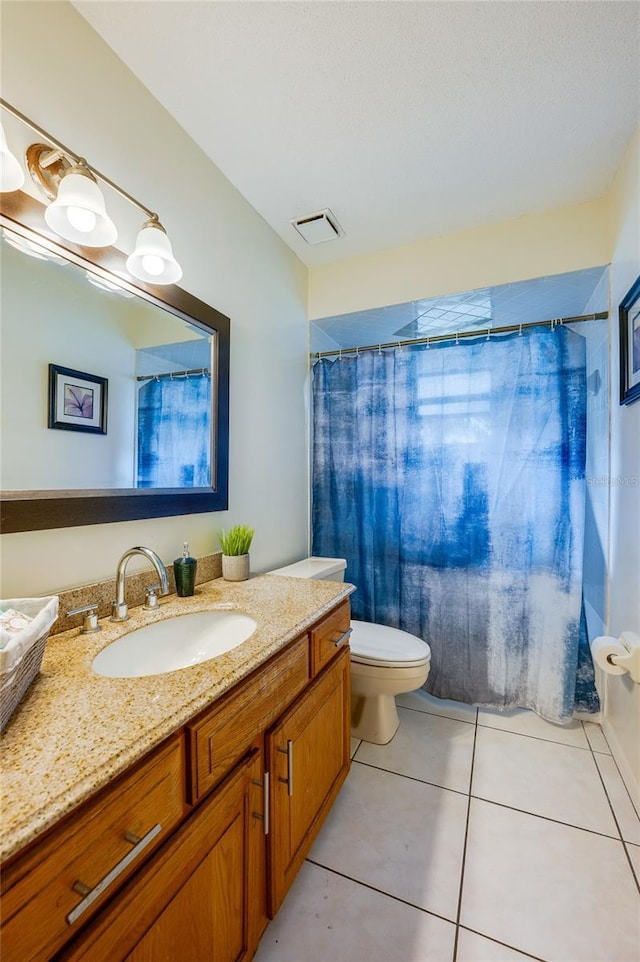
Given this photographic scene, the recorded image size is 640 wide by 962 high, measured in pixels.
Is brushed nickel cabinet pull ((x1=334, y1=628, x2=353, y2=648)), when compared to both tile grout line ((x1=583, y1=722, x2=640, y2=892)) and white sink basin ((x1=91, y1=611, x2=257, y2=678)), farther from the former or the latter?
tile grout line ((x1=583, y1=722, x2=640, y2=892))

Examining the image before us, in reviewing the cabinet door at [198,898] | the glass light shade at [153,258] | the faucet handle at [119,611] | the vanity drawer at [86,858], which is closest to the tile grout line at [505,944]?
the cabinet door at [198,898]

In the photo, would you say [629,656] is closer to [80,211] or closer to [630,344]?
[630,344]

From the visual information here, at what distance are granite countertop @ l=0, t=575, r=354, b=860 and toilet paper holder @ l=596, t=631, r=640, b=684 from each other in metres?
1.15

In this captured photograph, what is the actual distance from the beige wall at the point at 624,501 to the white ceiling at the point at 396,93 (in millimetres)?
192

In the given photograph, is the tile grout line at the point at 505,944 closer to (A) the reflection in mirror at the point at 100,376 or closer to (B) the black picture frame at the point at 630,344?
(A) the reflection in mirror at the point at 100,376

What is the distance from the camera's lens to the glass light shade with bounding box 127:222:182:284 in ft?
3.53

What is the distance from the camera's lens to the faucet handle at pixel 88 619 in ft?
3.16

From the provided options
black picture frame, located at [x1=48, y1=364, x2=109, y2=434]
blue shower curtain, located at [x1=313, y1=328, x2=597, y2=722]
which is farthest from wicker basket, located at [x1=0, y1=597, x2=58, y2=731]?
blue shower curtain, located at [x1=313, y1=328, x2=597, y2=722]

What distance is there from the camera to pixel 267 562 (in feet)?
6.14

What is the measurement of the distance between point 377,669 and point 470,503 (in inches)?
36.4

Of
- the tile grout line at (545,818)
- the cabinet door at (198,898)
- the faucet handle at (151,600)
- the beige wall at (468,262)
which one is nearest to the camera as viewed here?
the cabinet door at (198,898)

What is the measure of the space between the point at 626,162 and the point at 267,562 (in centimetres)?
215

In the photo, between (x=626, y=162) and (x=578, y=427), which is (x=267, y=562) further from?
(x=626, y=162)

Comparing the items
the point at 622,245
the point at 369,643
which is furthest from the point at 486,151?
the point at 369,643
